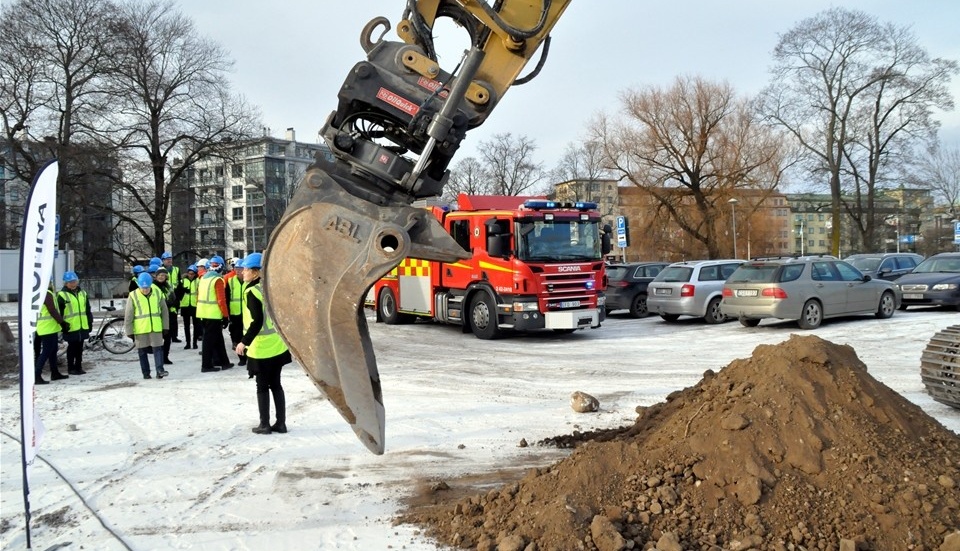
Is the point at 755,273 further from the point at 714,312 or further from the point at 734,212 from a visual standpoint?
the point at 734,212

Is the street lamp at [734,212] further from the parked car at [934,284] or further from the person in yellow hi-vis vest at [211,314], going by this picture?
the person in yellow hi-vis vest at [211,314]

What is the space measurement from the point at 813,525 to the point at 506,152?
62995 millimetres

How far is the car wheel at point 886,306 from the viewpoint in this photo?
16781 millimetres

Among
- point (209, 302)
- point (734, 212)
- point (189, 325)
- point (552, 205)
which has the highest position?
point (734, 212)

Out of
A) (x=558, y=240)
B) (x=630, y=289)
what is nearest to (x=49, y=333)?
(x=558, y=240)

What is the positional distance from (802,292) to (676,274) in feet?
12.2

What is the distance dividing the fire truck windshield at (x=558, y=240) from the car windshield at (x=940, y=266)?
10178mm

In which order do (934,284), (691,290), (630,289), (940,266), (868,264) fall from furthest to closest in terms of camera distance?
(868,264) < (630,289) < (940,266) < (934,284) < (691,290)

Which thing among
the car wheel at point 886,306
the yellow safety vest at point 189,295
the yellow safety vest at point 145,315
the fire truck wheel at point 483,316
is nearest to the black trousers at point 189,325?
the yellow safety vest at point 189,295

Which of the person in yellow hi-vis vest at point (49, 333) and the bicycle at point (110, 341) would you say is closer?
the person in yellow hi-vis vest at point (49, 333)

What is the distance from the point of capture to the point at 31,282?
193 inches

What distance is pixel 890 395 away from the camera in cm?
566

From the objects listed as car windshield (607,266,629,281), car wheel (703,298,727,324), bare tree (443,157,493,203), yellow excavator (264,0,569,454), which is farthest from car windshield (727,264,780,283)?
bare tree (443,157,493,203)

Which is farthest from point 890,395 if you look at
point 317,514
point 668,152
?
point 668,152
